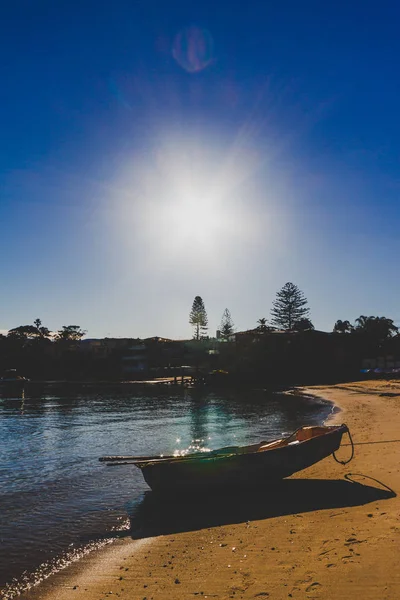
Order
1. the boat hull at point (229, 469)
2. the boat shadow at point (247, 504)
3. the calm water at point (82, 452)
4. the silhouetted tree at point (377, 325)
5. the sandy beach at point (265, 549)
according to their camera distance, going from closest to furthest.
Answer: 1. the sandy beach at point (265, 549)
2. the calm water at point (82, 452)
3. the boat shadow at point (247, 504)
4. the boat hull at point (229, 469)
5. the silhouetted tree at point (377, 325)

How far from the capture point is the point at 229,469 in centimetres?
1188

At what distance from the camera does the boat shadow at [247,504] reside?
10.1m

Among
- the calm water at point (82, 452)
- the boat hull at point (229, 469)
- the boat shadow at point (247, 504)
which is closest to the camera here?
the calm water at point (82, 452)

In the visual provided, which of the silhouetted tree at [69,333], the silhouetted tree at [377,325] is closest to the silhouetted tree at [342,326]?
the silhouetted tree at [377,325]

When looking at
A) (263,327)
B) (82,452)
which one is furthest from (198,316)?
(82,452)

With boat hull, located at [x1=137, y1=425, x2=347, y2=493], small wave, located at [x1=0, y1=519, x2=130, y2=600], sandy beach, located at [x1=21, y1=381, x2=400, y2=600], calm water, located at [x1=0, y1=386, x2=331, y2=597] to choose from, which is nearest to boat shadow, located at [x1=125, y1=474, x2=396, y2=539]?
sandy beach, located at [x1=21, y1=381, x2=400, y2=600]

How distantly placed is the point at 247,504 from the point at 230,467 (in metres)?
1.04

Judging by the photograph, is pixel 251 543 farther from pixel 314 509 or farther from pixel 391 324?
pixel 391 324

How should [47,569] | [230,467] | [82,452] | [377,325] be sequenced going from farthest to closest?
1. [377,325]
2. [82,452]
3. [230,467]
4. [47,569]

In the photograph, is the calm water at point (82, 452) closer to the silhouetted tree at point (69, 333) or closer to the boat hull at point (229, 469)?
the boat hull at point (229, 469)

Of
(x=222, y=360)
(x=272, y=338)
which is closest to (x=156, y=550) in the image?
(x=272, y=338)

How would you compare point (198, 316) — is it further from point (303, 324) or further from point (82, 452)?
point (82, 452)

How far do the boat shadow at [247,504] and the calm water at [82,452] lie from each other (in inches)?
25.5

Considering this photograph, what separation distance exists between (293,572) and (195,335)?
383 feet
